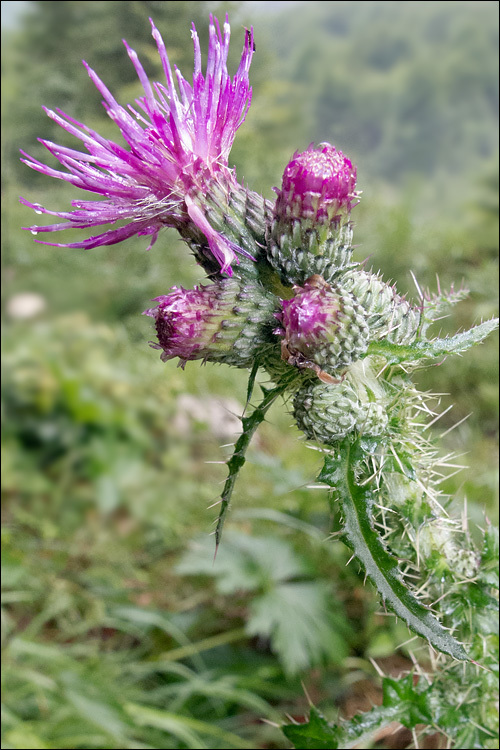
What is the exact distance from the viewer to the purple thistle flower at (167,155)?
3.37ft

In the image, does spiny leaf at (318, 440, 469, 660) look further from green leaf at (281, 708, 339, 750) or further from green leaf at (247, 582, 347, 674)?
green leaf at (247, 582, 347, 674)

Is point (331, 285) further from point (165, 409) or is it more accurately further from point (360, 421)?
point (165, 409)

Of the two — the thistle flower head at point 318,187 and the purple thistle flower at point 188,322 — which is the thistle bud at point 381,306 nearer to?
the thistle flower head at point 318,187

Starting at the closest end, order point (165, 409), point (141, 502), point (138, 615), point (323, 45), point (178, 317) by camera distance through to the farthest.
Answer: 1. point (178, 317)
2. point (138, 615)
3. point (141, 502)
4. point (165, 409)
5. point (323, 45)

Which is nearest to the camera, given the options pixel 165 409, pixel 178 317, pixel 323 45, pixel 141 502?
pixel 178 317

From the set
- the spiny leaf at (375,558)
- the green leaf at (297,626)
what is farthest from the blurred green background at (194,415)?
the spiny leaf at (375,558)

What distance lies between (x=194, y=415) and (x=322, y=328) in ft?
7.87

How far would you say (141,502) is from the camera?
294 centimetres

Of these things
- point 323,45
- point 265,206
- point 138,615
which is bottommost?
point 138,615

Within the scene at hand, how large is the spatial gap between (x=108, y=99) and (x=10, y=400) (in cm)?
235

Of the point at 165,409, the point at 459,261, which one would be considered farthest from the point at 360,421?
the point at 459,261

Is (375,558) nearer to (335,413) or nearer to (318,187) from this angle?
(335,413)

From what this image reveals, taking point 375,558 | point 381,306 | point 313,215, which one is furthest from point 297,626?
point 313,215

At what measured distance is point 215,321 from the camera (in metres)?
1.00
